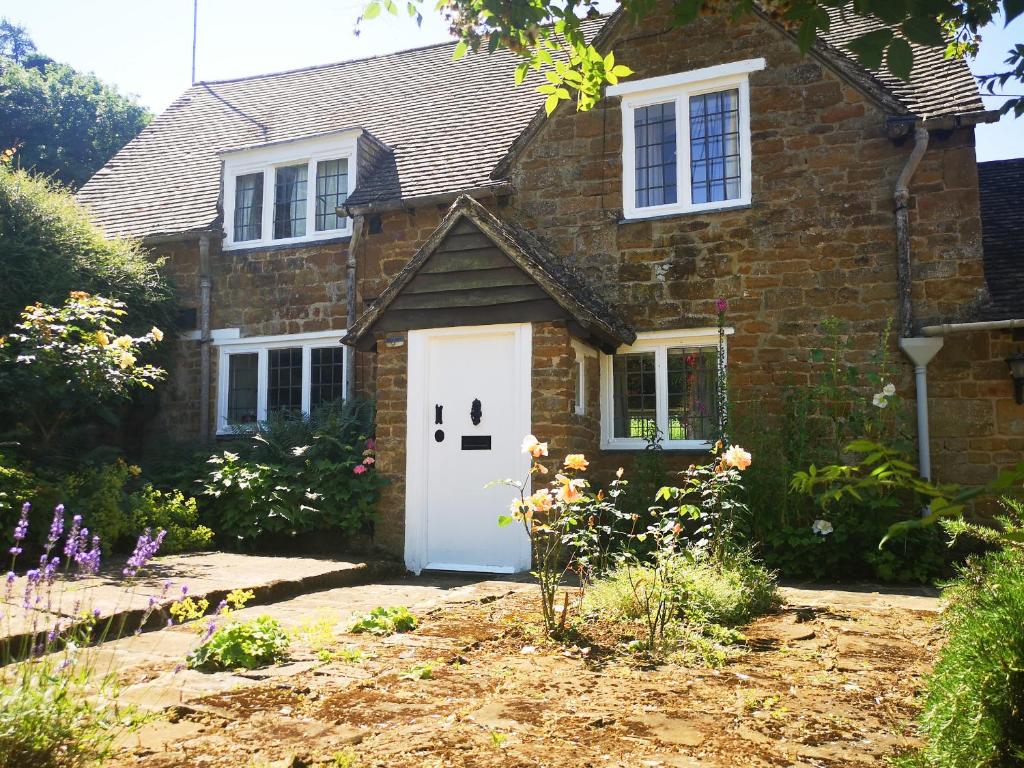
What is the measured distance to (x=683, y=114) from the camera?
10156 mm

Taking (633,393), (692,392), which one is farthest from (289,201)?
(692,392)

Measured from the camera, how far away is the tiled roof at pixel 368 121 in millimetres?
11234

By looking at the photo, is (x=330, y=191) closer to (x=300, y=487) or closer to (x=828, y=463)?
(x=300, y=487)

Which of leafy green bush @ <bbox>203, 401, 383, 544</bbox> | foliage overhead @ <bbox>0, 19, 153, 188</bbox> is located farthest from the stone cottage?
foliage overhead @ <bbox>0, 19, 153, 188</bbox>

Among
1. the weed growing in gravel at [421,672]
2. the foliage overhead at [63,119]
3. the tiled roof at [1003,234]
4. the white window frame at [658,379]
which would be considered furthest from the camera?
the foliage overhead at [63,119]

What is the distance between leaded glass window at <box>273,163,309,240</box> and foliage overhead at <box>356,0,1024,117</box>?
8.66 m

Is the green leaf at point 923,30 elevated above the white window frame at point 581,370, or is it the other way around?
the green leaf at point 923,30

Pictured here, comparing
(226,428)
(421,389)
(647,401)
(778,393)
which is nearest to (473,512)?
(421,389)

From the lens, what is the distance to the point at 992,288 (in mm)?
9008

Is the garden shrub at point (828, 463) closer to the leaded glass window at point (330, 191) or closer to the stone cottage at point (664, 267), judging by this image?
the stone cottage at point (664, 267)

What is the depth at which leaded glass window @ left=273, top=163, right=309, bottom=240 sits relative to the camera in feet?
42.5

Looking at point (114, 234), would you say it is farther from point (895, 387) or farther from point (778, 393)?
point (895, 387)

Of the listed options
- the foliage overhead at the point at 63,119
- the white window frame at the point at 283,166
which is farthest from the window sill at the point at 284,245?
the foliage overhead at the point at 63,119

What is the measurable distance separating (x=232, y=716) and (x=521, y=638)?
191 centimetres
